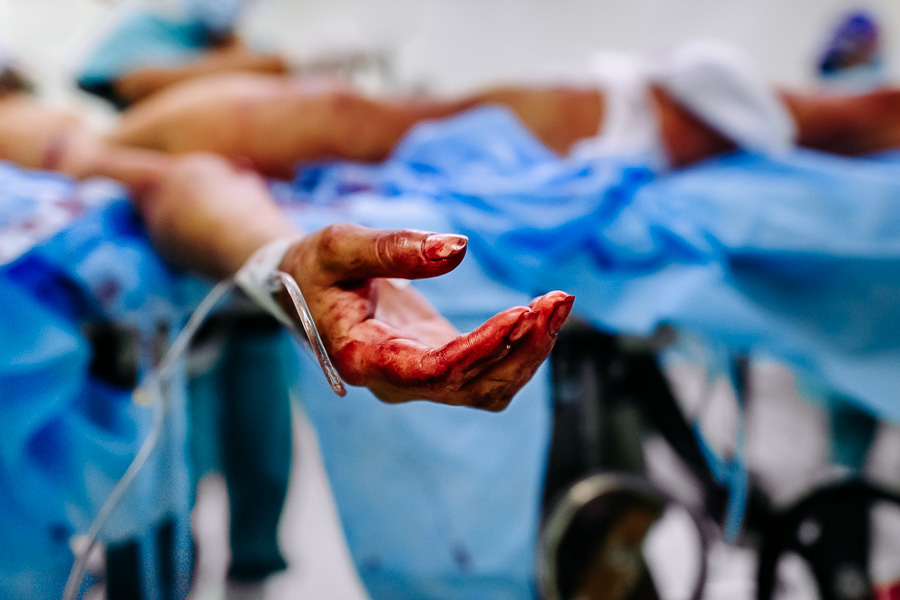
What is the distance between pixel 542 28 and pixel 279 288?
1956 mm

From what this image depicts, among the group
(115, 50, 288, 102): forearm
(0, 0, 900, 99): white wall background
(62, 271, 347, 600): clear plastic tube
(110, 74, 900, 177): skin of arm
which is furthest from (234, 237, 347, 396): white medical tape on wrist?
(0, 0, 900, 99): white wall background

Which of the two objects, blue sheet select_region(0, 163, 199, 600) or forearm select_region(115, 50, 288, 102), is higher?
forearm select_region(115, 50, 288, 102)

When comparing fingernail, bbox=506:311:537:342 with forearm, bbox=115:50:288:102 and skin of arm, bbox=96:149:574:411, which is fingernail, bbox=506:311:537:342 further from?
forearm, bbox=115:50:288:102

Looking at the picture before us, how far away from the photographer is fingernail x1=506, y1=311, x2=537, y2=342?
0.22 metres

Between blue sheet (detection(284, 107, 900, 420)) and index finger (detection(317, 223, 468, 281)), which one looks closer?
index finger (detection(317, 223, 468, 281))

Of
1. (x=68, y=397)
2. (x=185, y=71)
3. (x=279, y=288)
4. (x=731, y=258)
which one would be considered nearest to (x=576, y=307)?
(x=731, y=258)

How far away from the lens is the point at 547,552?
613 millimetres

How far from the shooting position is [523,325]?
22cm

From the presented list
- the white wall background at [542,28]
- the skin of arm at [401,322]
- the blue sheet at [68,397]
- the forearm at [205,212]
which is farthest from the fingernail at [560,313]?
the white wall background at [542,28]

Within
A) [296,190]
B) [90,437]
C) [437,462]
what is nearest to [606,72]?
[296,190]

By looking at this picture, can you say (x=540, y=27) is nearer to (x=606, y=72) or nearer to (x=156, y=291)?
(x=606, y=72)

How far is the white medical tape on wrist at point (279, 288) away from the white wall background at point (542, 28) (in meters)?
1.63

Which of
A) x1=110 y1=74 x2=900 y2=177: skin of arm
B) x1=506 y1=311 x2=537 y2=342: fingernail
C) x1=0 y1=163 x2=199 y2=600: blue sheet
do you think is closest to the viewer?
x1=506 y1=311 x2=537 y2=342: fingernail

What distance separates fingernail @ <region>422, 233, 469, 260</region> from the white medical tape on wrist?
0.26 feet
